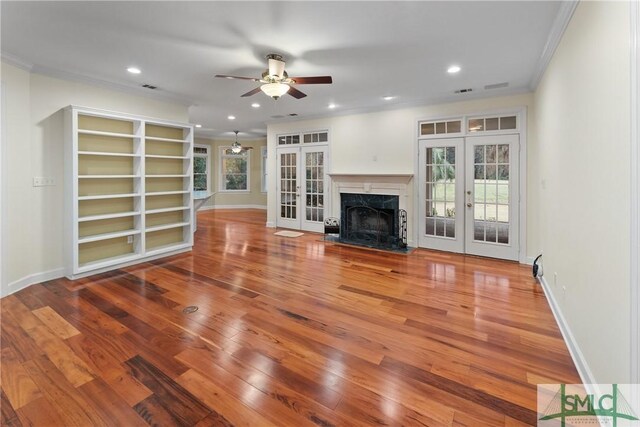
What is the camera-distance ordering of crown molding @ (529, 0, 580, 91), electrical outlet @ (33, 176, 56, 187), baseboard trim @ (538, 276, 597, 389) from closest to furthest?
baseboard trim @ (538, 276, 597, 389) → crown molding @ (529, 0, 580, 91) → electrical outlet @ (33, 176, 56, 187)

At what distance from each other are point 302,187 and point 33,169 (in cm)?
476

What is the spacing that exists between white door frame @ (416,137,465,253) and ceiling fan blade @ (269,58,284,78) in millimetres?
3189

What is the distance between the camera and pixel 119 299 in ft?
10.9

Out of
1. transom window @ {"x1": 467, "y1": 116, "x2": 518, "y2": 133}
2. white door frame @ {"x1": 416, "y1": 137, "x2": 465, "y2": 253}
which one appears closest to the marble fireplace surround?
white door frame @ {"x1": 416, "y1": 137, "x2": 465, "y2": 253}

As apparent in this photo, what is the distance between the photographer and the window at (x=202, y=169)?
1085 cm

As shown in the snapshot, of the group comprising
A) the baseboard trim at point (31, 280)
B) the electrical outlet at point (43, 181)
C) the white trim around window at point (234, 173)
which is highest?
the white trim around window at point (234, 173)

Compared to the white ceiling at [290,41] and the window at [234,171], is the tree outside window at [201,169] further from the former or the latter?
the white ceiling at [290,41]

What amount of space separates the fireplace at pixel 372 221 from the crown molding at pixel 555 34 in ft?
9.29

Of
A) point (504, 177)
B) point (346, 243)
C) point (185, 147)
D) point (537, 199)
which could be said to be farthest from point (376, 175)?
point (185, 147)

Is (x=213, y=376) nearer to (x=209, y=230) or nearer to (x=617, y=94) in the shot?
(x=617, y=94)

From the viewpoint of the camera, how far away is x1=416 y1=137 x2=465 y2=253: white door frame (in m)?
5.21

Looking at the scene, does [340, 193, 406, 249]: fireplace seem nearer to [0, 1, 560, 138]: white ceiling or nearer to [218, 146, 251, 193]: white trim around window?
[0, 1, 560, 138]: white ceiling

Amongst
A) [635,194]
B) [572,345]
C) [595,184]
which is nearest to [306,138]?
[595,184]

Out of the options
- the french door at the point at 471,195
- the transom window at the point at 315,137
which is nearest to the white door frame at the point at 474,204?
the french door at the point at 471,195
